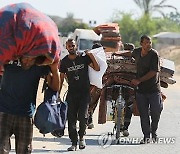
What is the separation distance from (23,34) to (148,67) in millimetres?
4795

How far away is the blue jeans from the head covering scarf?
188 inches

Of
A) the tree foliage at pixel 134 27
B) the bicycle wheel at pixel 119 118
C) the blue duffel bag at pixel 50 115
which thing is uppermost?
the blue duffel bag at pixel 50 115

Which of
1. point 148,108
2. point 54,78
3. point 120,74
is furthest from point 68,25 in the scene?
point 54,78

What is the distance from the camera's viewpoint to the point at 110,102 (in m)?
10.5

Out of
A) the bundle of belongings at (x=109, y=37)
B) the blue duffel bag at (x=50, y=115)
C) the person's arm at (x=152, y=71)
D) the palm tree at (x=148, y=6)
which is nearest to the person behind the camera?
the blue duffel bag at (x=50, y=115)

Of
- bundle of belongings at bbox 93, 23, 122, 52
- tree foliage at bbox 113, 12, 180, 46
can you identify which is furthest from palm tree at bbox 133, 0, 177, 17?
bundle of belongings at bbox 93, 23, 122, 52

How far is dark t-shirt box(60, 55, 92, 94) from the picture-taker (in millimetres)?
9219

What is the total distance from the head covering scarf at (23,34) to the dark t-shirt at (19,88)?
0.35m

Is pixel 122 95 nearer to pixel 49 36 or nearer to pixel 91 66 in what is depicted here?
pixel 91 66

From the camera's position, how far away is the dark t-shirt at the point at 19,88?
561cm

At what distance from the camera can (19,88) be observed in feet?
18.5

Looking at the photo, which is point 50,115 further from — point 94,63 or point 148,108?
point 148,108

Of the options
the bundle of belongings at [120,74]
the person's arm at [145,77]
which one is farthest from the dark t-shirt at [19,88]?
the bundle of belongings at [120,74]

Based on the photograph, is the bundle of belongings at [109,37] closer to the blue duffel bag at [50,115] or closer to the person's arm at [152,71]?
the person's arm at [152,71]
